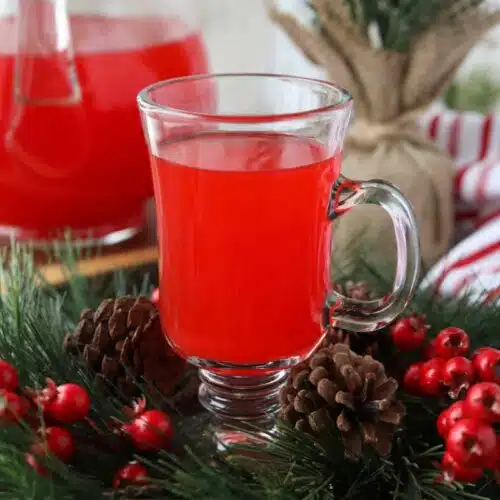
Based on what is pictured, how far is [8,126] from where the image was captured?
900mm

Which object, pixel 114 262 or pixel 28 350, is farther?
pixel 114 262

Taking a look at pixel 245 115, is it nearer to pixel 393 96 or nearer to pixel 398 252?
pixel 398 252

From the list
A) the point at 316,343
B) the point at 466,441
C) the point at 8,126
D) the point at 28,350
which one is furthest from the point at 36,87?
the point at 466,441

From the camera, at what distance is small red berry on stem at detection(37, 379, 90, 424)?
56cm

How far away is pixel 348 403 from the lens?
562mm

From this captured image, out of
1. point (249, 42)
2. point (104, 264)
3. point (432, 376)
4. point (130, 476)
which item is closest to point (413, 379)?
point (432, 376)

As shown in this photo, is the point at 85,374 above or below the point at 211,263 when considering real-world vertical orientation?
below

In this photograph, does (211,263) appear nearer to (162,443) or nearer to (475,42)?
(162,443)

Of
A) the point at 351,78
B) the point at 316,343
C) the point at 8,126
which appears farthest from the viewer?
the point at 351,78

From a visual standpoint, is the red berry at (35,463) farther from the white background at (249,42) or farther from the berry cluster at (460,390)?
the white background at (249,42)

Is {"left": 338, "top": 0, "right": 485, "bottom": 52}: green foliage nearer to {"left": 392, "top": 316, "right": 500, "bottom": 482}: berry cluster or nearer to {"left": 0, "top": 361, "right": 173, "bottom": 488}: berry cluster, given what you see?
{"left": 392, "top": 316, "right": 500, "bottom": 482}: berry cluster

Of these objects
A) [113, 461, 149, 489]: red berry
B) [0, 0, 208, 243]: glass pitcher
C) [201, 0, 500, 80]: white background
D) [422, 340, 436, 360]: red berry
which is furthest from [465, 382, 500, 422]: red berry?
[201, 0, 500, 80]: white background

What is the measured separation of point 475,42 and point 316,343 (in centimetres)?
53

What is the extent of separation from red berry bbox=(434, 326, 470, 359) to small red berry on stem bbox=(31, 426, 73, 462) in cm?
29
